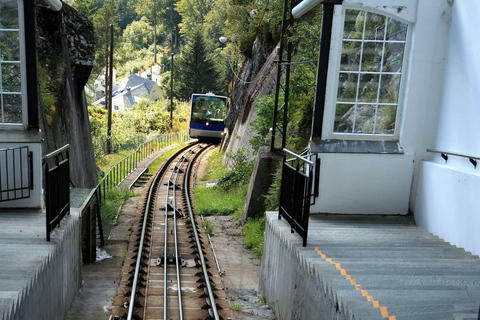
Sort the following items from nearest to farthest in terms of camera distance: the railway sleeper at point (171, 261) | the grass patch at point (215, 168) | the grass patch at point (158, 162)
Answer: the railway sleeper at point (171, 261), the grass patch at point (215, 168), the grass patch at point (158, 162)

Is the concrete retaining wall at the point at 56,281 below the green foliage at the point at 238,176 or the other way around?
the other way around

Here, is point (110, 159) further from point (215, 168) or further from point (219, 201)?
point (219, 201)

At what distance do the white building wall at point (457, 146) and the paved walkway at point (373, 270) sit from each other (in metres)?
0.26

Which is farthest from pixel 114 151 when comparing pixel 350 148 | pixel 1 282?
pixel 1 282

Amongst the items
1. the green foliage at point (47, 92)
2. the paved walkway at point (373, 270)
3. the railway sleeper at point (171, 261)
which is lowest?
the railway sleeper at point (171, 261)

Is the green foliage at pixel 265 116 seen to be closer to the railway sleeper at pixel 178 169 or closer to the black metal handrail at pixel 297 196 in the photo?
the railway sleeper at pixel 178 169

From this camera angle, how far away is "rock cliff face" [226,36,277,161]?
22.0m

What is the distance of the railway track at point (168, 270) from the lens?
7496 mm

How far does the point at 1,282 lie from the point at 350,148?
499 centimetres

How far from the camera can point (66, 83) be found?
1320 cm

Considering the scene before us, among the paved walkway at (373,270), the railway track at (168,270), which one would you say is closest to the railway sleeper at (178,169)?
the railway track at (168,270)

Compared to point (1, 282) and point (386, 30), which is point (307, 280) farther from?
point (386, 30)

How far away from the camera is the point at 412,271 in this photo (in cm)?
455

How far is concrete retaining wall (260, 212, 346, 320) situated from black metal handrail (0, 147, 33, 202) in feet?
11.9
